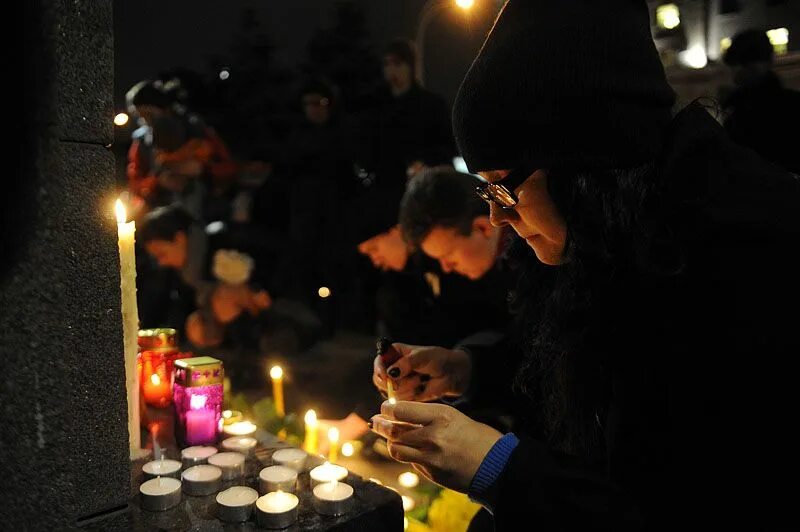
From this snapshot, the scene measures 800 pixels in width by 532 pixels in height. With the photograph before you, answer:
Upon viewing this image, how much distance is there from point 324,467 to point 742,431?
859 millimetres

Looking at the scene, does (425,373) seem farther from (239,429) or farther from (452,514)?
(239,429)

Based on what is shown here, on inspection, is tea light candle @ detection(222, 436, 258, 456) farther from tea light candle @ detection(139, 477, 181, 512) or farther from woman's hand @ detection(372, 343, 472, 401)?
woman's hand @ detection(372, 343, 472, 401)

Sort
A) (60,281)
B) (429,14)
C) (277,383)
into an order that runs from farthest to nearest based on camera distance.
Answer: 1. (429,14)
2. (277,383)
3. (60,281)

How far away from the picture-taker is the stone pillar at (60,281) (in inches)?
37.3

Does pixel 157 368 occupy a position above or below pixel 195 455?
above

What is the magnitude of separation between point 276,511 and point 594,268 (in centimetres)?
80

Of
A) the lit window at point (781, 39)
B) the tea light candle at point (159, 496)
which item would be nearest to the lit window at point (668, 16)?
the lit window at point (781, 39)

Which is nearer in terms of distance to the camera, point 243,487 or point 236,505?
point 236,505

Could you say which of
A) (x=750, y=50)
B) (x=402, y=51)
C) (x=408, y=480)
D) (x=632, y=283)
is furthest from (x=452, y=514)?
(x=402, y=51)

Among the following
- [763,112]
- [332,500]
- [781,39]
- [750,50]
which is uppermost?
[781,39]

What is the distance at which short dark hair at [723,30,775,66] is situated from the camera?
3.89 metres

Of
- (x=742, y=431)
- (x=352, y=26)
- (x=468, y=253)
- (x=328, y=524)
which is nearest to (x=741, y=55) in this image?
(x=468, y=253)

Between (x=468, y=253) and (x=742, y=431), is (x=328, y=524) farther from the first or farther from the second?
(x=468, y=253)

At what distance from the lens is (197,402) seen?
1780 mm
